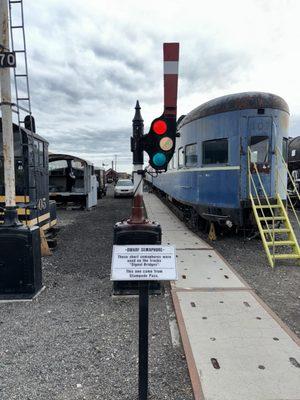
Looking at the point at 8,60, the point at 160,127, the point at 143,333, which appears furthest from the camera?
the point at 8,60

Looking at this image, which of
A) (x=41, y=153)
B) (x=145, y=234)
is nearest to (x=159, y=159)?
(x=145, y=234)

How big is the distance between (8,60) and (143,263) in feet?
12.3

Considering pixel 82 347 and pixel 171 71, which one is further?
pixel 171 71

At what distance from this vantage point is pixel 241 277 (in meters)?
5.82

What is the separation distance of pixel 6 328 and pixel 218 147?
244 inches

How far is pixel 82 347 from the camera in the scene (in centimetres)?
361

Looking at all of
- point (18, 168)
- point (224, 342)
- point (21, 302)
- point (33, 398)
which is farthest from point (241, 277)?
point (18, 168)

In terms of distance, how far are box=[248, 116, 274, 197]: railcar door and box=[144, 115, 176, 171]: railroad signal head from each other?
4724mm

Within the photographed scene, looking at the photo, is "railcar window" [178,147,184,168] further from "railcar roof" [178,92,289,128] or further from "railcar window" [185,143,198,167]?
"railcar roof" [178,92,289,128]

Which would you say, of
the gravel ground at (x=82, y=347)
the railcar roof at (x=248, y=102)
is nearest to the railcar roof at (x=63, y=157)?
the railcar roof at (x=248, y=102)

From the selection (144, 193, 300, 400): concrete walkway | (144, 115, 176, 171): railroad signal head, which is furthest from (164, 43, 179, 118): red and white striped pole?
(144, 193, 300, 400): concrete walkway

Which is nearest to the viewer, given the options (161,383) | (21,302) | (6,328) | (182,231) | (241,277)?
(161,383)

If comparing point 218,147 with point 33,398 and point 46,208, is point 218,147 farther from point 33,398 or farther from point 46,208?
point 33,398

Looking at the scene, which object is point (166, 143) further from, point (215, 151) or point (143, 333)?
point (215, 151)
